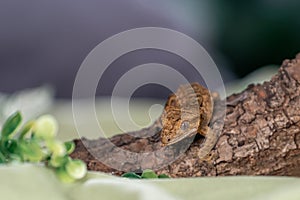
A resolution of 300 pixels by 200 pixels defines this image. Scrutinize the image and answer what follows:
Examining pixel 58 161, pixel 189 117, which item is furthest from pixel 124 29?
pixel 58 161

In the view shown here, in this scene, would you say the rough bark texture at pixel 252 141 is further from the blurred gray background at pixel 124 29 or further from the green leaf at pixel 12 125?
the blurred gray background at pixel 124 29

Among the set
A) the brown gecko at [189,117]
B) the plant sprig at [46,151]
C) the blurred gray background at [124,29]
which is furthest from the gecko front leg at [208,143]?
the blurred gray background at [124,29]

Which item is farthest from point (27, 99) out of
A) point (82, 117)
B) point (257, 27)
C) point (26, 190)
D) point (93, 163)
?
point (257, 27)

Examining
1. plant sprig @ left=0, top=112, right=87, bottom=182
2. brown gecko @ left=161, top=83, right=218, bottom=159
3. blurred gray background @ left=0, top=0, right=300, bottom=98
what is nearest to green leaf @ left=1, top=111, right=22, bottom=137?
plant sprig @ left=0, top=112, right=87, bottom=182

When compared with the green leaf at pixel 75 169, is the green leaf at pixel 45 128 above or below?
above

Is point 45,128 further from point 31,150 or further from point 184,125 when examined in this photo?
point 184,125

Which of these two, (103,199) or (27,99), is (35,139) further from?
(27,99)

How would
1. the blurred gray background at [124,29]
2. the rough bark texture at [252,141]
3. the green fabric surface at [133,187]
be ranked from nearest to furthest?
the green fabric surface at [133,187], the rough bark texture at [252,141], the blurred gray background at [124,29]

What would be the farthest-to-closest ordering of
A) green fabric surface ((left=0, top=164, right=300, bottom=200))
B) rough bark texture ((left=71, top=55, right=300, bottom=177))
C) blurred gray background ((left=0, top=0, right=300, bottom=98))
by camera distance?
blurred gray background ((left=0, top=0, right=300, bottom=98)), rough bark texture ((left=71, top=55, right=300, bottom=177)), green fabric surface ((left=0, top=164, right=300, bottom=200))

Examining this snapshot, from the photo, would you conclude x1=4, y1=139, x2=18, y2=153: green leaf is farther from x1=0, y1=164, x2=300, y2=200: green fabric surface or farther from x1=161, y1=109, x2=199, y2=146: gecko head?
x1=161, y1=109, x2=199, y2=146: gecko head
